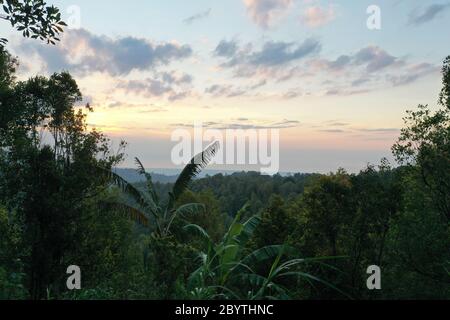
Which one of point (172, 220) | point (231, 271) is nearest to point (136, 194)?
point (172, 220)

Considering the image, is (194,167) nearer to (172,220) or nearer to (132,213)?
(172,220)

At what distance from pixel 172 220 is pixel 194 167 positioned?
6.77 feet

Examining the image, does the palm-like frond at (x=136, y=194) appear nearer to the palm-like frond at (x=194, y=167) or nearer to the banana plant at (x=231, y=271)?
the palm-like frond at (x=194, y=167)

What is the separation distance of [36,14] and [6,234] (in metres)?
8.22

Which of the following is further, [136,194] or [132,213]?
[136,194]

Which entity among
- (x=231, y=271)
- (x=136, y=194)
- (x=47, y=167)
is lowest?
(x=231, y=271)

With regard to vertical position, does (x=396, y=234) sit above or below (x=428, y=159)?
below

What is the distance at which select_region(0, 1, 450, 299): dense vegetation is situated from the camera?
1003cm

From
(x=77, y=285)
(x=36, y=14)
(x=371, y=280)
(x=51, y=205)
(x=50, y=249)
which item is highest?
(x=36, y=14)

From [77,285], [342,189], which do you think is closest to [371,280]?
[342,189]

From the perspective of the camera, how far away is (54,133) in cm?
1320

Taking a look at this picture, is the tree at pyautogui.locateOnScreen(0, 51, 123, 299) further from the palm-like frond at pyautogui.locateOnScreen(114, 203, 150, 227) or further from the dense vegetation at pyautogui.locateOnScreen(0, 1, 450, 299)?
the palm-like frond at pyautogui.locateOnScreen(114, 203, 150, 227)

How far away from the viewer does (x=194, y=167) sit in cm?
1495
